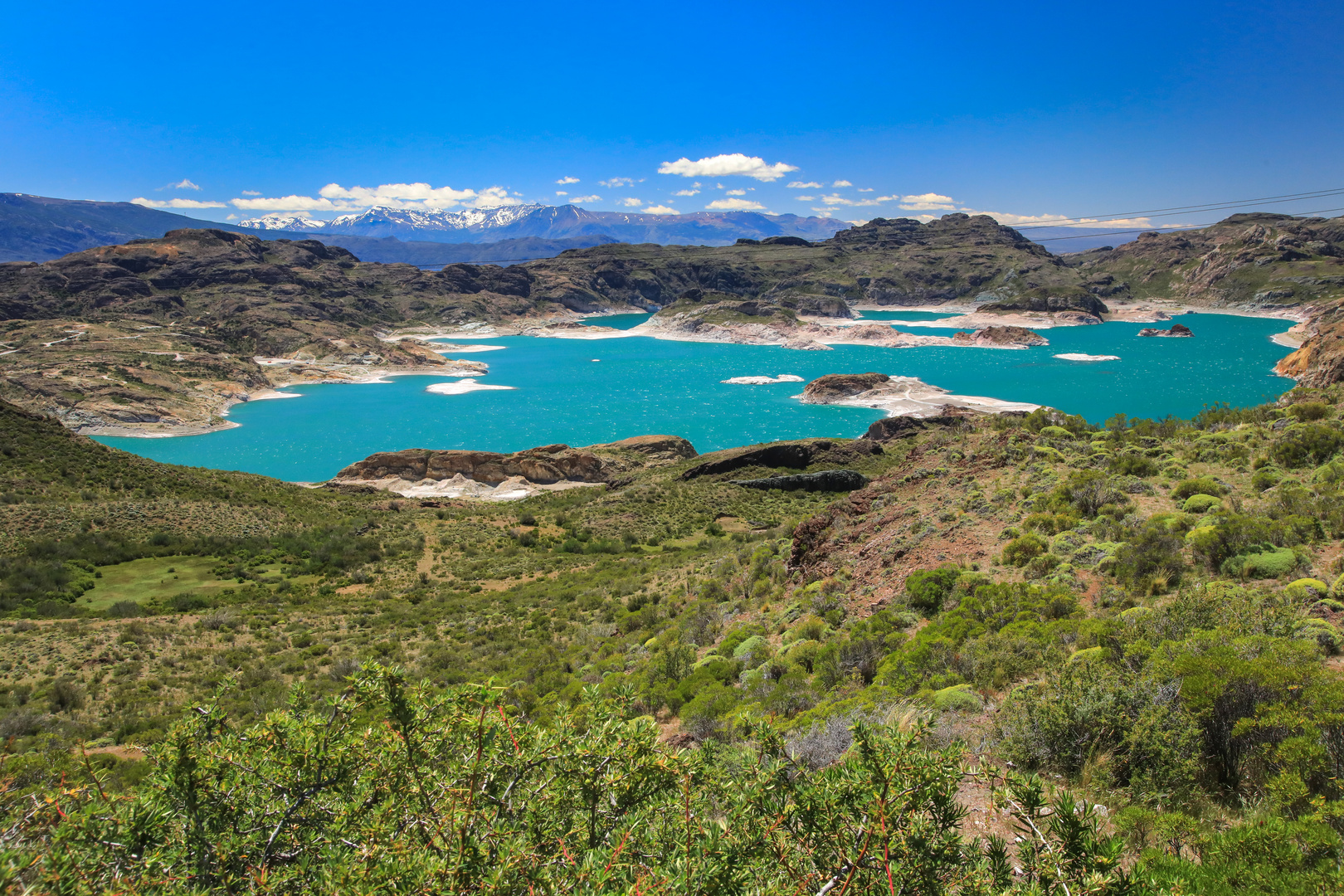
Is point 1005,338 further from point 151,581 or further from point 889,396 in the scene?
point 151,581

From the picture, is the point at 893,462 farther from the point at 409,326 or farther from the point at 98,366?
the point at 409,326

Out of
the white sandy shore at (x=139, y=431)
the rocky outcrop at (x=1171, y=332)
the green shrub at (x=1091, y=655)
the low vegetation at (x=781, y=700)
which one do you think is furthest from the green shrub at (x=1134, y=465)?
the rocky outcrop at (x=1171, y=332)

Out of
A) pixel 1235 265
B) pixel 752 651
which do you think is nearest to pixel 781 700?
pixel 752 651

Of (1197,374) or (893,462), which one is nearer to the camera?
(893,462)

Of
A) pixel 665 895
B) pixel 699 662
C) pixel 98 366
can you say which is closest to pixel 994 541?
pixel 699 662

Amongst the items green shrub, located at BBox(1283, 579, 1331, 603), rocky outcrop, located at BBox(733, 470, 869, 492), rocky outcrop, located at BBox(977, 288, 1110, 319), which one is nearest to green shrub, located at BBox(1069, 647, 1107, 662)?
green shrub, located at BBox(1283, 579, 1331, 603)

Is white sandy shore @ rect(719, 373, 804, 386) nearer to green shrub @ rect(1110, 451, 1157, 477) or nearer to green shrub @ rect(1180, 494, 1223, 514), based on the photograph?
green shrub @ rect(1110, 451, 1157, 477)

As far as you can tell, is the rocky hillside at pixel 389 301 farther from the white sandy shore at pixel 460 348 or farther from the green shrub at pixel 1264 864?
the green shrub at pixel 1264 864
